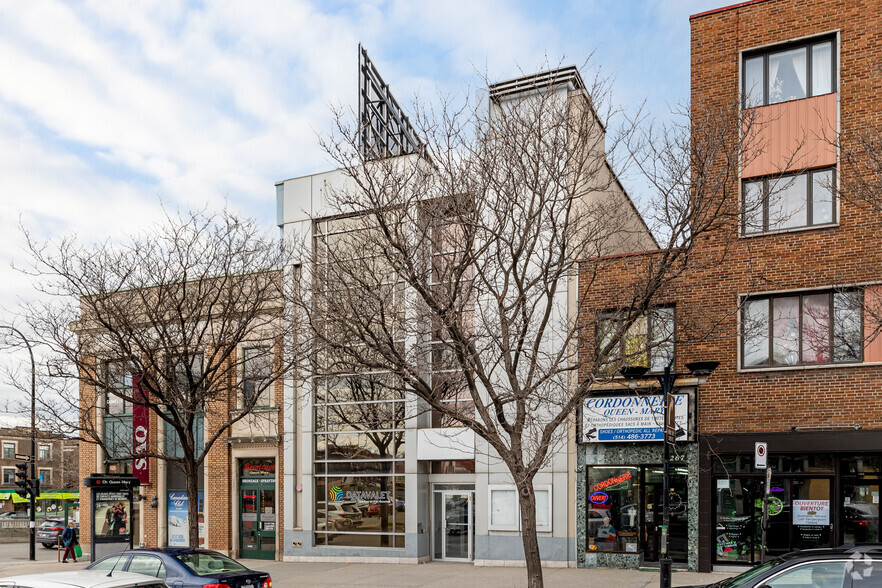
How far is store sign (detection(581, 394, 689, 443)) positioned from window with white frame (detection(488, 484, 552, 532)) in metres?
1.83

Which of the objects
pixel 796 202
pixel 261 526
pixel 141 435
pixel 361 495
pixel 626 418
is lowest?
pixel 261 526

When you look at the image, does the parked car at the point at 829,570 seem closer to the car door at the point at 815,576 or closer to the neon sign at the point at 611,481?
the car door at the point at 815,576

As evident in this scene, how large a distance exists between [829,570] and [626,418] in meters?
11.1

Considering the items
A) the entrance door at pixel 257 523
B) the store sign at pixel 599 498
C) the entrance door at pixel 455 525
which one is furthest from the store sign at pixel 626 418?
the entrance door at pixel 257 523

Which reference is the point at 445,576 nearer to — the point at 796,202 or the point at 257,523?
the point at 257,523

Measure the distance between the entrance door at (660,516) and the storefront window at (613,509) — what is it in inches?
9.4

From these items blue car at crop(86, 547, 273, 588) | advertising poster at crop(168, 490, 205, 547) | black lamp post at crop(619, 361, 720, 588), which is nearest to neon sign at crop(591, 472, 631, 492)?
black lamp post at crop(619, 361, 720, 588)

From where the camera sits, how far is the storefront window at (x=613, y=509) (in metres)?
19.7

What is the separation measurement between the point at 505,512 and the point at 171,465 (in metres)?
12.4

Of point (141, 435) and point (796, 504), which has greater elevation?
point (141, 435)

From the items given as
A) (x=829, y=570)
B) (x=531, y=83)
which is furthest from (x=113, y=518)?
(x=829, y=570)

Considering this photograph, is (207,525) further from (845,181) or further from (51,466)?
(51,466)

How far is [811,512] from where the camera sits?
702 inches

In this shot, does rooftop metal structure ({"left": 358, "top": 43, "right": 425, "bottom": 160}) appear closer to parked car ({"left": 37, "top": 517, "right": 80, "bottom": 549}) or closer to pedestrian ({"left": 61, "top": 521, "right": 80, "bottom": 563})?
pedestrian ({"left": 61, "top": 521, "right": 80, "bottom": 563})
